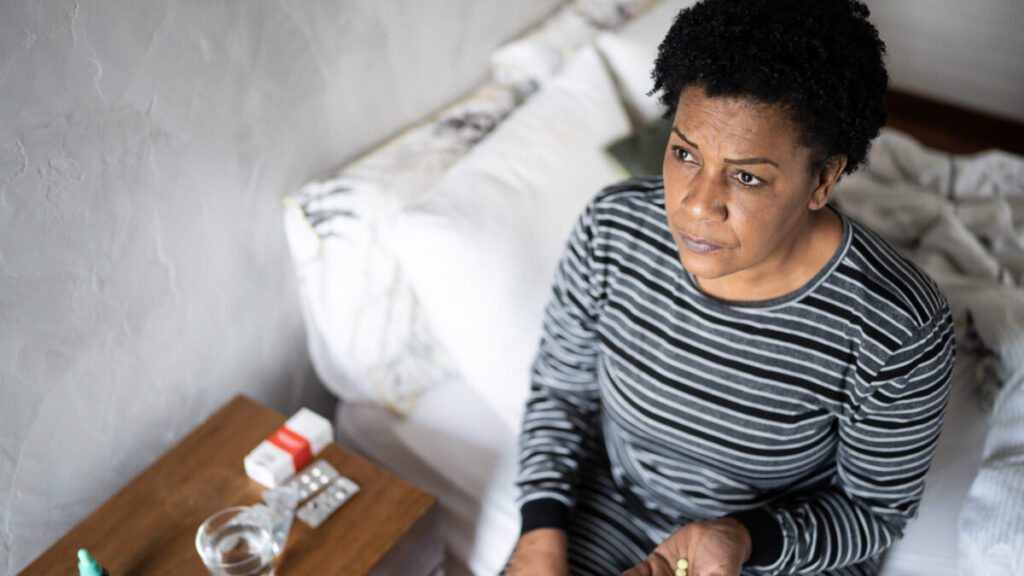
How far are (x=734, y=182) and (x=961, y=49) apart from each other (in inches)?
99.4

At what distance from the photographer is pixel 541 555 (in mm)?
990

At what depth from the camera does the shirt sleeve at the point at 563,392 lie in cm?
102

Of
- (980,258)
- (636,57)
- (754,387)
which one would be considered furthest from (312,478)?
(980,258)

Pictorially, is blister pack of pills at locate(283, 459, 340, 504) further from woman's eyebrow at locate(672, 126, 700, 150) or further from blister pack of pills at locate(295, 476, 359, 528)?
woman's eyebrow at locate(672, 126, 700, 150)

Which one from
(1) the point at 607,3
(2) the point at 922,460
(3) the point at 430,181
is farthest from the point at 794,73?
(1) the point at 607,3

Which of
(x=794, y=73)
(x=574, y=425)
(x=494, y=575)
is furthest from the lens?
(x=494, y=575)

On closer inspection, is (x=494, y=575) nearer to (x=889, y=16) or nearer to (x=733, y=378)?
(x=733, y=378)

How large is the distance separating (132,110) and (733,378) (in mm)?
799

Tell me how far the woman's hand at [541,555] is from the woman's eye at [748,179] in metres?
0.52

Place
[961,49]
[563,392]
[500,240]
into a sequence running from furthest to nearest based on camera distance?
[961,49], [500,240], [563,392]

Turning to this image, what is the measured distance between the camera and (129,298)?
1039mm

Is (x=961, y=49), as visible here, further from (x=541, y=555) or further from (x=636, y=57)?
(x=541, y=555)

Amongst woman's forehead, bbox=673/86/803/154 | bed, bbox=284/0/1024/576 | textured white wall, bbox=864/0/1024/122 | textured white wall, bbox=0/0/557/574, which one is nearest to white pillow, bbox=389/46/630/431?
bed, bbox=284/0/1024/576

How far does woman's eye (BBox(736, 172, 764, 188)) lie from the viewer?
746mm
